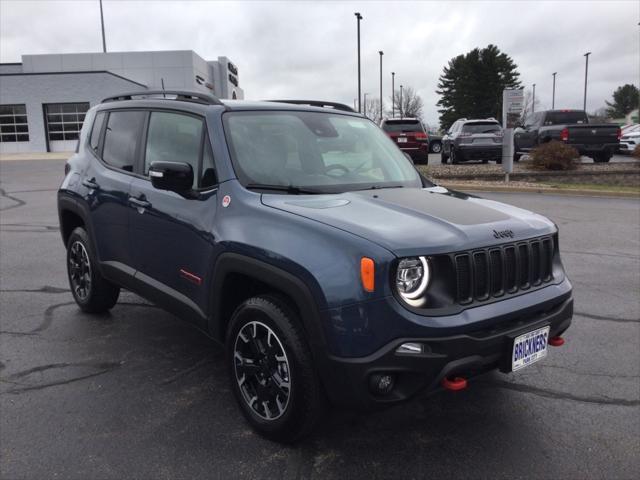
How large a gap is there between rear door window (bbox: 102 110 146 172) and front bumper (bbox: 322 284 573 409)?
8.46 ft

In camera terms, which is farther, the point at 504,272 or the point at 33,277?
the point at 33,277

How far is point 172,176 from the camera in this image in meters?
3.42

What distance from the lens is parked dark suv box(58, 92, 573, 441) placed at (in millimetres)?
2602

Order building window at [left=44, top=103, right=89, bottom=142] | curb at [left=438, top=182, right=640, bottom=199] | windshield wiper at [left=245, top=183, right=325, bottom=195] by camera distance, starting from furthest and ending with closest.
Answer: building window at [left=44, top=103, right=89, bottom=142] → curb at [left=438, top=182, right=640, bottom=199] → windshield wiper at [left=245, top=183, right=325, bottom=195]

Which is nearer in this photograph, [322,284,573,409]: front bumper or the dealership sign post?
[322,284,573,409]: front bumper

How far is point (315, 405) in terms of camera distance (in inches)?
110

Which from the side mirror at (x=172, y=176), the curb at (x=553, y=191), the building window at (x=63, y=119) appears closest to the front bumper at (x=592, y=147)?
the curb at (x=553, y=191)

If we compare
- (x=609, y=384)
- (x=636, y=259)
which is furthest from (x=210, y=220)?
(x=636, y=259)

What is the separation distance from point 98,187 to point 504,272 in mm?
3308

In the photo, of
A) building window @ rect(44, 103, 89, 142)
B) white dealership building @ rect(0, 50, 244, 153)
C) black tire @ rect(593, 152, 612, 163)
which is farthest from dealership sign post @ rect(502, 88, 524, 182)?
building window @ rect(44, 103, 89, 142)

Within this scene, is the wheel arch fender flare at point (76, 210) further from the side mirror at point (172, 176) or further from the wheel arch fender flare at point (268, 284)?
the wheel arch fender flare at point (268, 284)

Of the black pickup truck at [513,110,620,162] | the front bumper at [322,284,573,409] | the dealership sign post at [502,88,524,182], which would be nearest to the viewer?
the front bumper at [322,284,573,409]

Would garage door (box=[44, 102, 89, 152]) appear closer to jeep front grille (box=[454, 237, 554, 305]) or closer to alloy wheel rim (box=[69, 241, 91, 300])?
alloy wheel rim (box=[69, 241, 91, 300])

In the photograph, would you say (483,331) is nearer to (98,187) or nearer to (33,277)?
(98,187)
